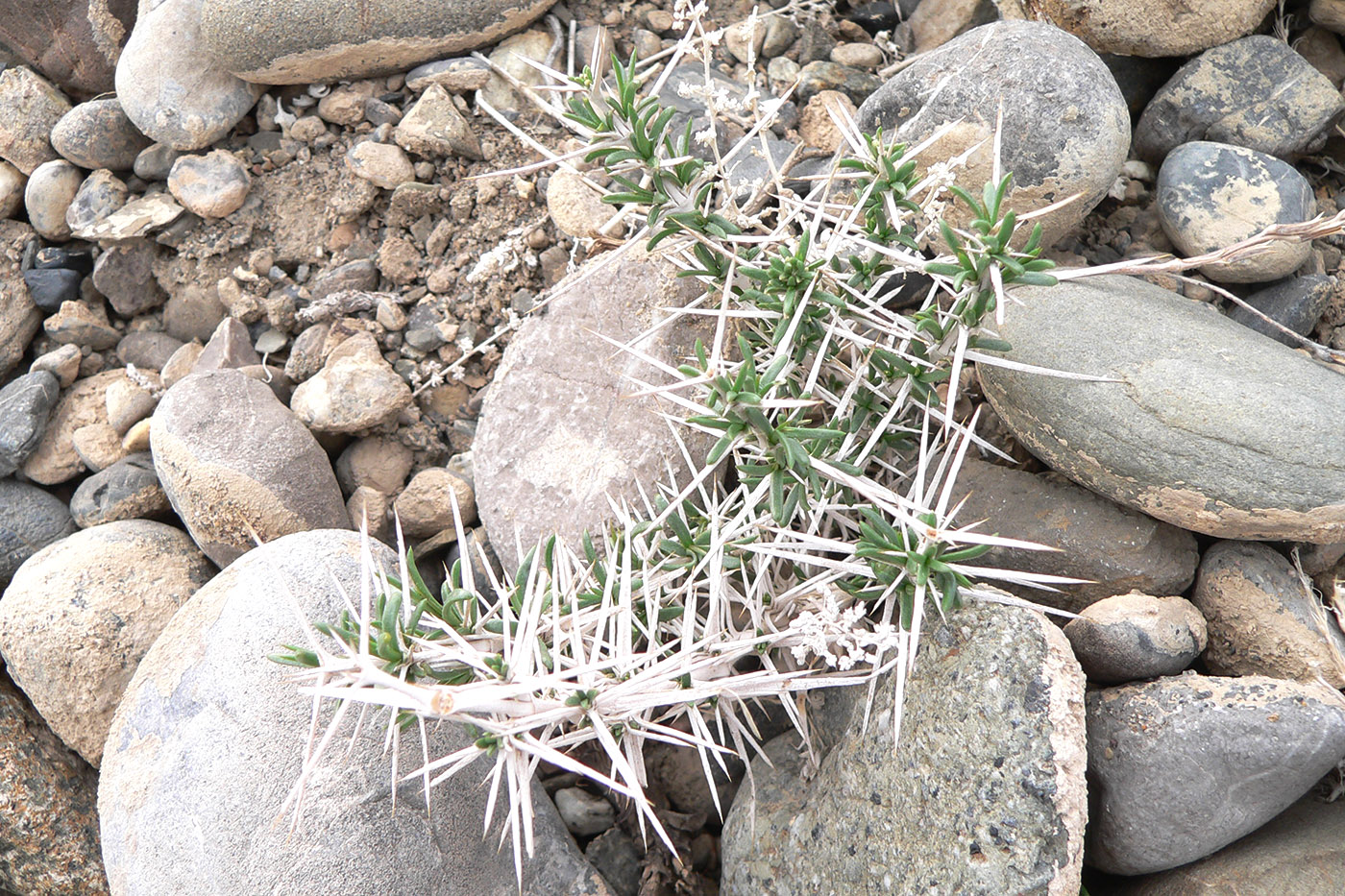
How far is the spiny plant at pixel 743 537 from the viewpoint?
1.56m

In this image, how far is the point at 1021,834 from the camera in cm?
167

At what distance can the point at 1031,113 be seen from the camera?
2.21 metres

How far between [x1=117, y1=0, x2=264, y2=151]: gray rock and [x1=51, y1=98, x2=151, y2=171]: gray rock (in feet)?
0.29

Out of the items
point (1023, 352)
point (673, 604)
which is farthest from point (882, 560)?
point (1023, 352)

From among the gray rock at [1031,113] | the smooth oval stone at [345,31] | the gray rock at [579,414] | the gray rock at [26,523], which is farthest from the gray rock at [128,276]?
the gray rock at [1031,113]

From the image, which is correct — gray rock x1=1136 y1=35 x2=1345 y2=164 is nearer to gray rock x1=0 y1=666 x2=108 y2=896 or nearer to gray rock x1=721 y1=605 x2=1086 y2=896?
gray rock x1=721 y1=605 x2=1086 y2=896

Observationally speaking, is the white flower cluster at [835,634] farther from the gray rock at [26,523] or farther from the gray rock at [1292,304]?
the gray rock at [26,523]

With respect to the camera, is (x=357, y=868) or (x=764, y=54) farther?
(x=764, y=54)

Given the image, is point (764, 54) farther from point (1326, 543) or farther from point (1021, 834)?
point (1021, 834)

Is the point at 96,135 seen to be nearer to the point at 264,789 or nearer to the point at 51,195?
the point at 51,195

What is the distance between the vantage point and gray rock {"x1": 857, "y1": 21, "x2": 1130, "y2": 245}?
219 cm

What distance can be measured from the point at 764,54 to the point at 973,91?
87cm

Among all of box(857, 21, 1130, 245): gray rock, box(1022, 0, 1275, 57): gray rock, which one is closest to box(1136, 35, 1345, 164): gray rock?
box(1022, 0, 1275, 57): gray rock

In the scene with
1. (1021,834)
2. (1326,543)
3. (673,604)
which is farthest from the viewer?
(1326,543)
